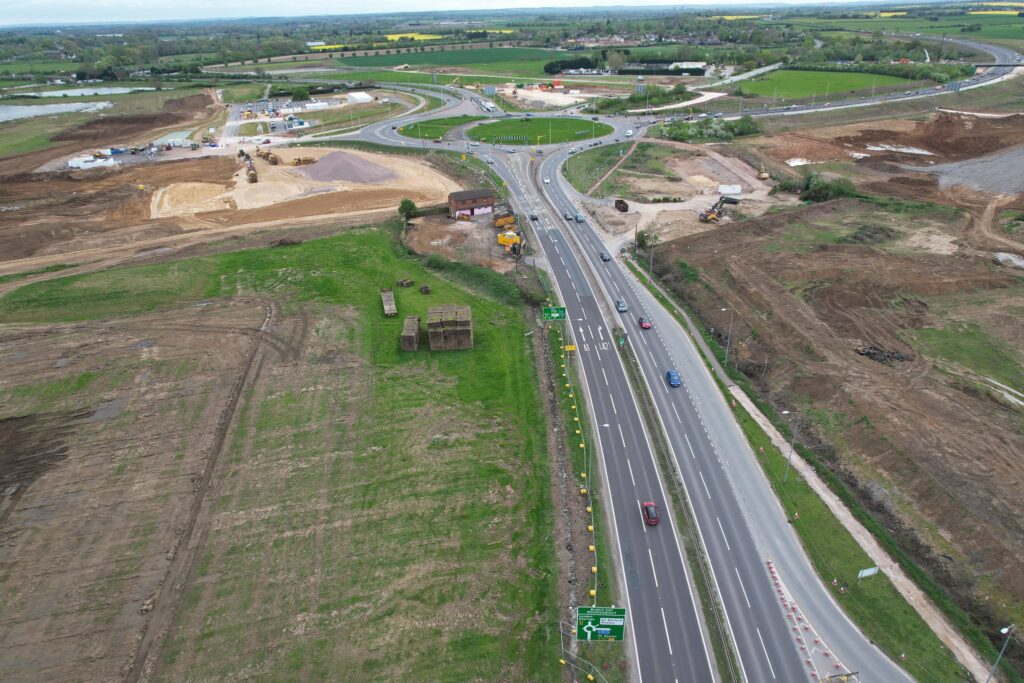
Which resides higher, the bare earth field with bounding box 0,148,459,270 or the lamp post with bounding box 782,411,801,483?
the bare earth field with bounding box 0,148,459,270

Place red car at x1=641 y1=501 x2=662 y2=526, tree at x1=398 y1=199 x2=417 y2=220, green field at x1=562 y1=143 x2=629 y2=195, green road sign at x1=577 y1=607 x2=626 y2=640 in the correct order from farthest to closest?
1. green field at x1=562 y1=143 x2=629 y2=195
2. tree at x1=398 y1=199 x2=417 y2=220
3. red car at x1=641 y1=501 x2=662 y2=526
4. green road sign at x1=577 y1=607 x2=626 y2=640

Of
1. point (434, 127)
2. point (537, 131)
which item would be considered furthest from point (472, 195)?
point (434, 127)

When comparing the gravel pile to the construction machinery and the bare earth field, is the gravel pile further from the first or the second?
the construction machinery

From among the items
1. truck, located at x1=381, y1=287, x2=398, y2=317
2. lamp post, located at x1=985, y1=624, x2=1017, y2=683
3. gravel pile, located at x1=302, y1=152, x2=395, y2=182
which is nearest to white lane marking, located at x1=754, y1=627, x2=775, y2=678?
lamp post, located at x1=985, y1=624, x2=1017, y2=683

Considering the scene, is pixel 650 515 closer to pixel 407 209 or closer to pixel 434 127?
pixel 407 209

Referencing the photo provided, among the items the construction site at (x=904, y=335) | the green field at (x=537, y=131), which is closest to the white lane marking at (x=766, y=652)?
the construction site at (x=904, y=335)

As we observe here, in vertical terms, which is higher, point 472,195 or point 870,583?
point 472,195
